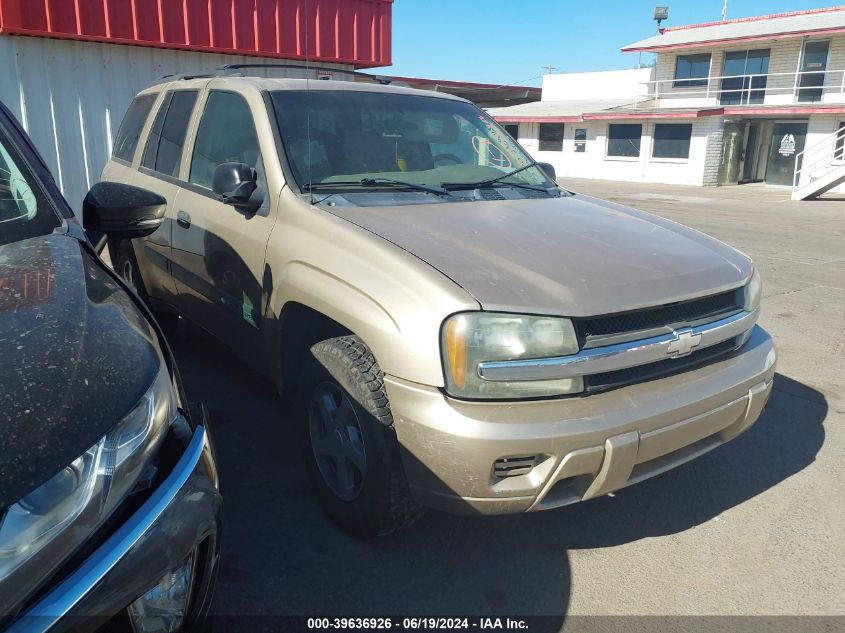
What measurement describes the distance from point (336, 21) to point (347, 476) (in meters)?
→ 9.18

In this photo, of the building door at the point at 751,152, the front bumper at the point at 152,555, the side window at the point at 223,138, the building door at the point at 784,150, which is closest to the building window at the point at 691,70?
the building door at the point at 751,152

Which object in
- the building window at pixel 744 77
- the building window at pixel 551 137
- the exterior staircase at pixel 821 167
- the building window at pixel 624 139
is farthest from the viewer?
the building window at pixel 551 137

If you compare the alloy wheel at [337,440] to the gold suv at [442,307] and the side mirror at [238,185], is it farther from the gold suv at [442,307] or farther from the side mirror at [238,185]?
the side mirror at [238,185]

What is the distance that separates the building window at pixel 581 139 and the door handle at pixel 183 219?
100.0ft

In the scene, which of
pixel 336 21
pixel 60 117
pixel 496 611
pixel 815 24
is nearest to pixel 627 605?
pixel 496 611

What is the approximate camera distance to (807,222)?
14789mm

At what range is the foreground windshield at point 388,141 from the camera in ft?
10.7

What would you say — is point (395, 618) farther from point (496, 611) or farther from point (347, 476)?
point (347, 476)

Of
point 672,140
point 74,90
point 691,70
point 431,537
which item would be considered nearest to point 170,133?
point 431,537

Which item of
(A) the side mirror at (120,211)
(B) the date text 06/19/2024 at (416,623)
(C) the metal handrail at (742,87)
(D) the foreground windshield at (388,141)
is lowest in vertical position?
(B) the date text 06/19/2024 at (416,623)

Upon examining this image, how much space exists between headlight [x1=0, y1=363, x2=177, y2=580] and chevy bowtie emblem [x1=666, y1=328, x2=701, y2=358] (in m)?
1.76

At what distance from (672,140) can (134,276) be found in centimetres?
2759

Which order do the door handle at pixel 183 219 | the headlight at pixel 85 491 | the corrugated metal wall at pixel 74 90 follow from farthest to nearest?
the corrugated metal wall at pixel 74 90 < the door handle at pixel 183 219 < the headlight at pixel 85 491

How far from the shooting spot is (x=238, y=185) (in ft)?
10.1
